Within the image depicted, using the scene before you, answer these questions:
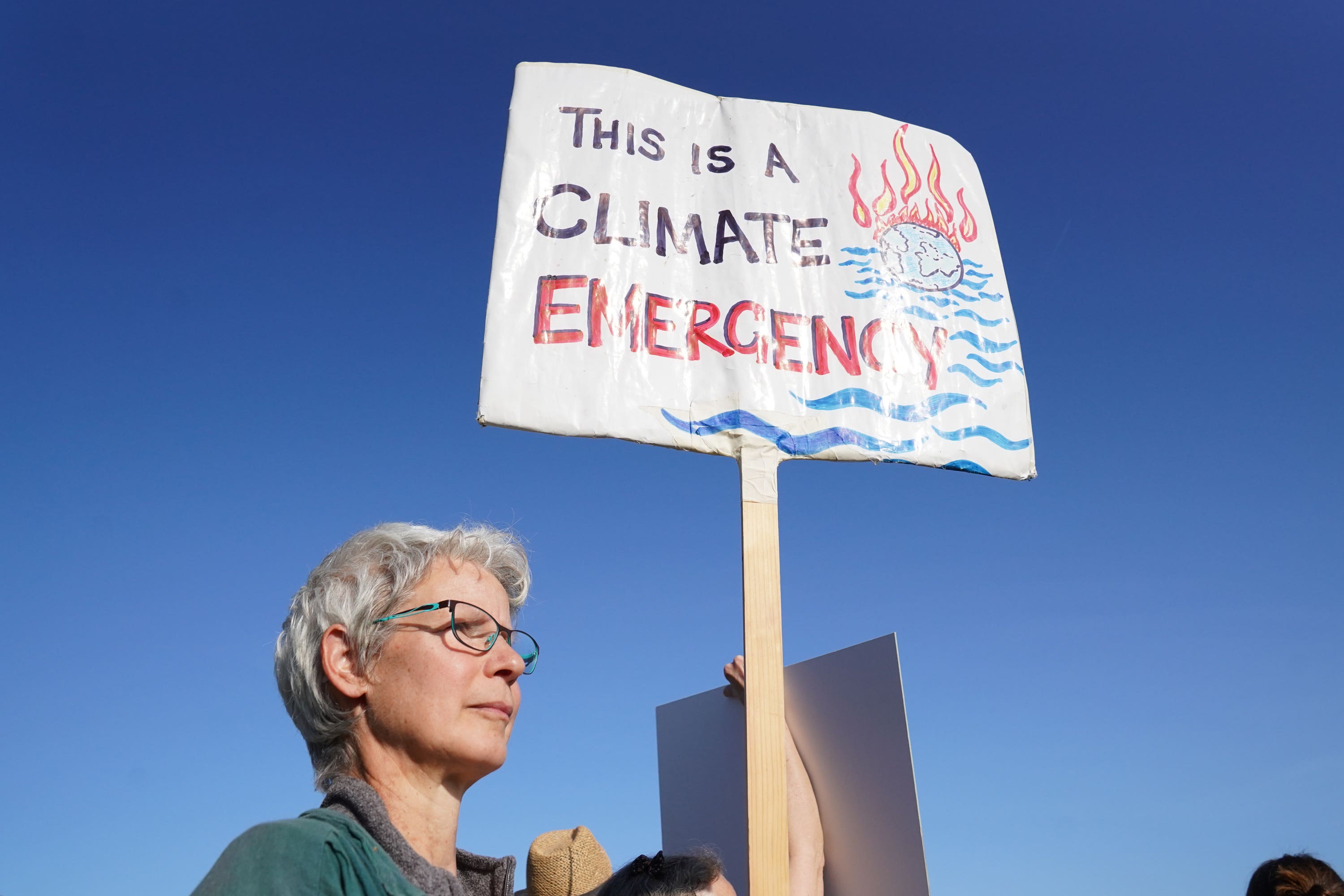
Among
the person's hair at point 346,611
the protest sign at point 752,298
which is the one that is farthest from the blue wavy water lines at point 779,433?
the person's hair at point 346,611

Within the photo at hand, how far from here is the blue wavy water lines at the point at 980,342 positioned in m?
3.10

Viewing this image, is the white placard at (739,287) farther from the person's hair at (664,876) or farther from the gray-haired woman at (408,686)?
the person's hair at (664,876)

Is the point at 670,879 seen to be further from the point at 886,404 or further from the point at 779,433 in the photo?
the point at 886,404

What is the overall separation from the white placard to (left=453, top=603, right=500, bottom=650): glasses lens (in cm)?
89

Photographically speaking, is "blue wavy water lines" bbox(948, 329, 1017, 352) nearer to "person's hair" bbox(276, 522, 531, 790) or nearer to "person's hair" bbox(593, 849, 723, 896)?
"person's hair" bbox(593, 849, 723, 896)

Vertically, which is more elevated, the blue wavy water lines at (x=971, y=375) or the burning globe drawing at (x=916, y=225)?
the burning globe drawing at (x=916, y=225)

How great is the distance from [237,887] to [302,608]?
0.59m

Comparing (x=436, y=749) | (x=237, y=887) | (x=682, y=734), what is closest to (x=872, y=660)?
(x=682, y=734)

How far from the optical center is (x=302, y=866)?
1.28 m

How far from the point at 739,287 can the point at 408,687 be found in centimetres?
163

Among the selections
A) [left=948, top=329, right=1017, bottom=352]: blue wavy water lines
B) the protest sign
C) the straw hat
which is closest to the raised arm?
the protest sign

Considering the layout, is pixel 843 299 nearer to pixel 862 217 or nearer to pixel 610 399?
pixel 862 217

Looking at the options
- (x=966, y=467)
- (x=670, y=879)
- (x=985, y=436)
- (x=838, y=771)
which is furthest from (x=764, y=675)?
(x=985, y=436)

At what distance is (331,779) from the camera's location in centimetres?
164
